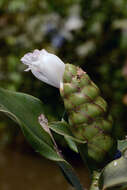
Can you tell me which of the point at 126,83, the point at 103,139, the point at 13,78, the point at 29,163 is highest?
the point at 103,139

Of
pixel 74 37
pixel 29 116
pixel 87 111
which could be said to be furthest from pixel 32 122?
pixel 74 37

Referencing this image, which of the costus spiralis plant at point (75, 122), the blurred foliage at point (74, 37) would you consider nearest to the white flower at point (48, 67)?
the costus spiralis plant at point (75, 122)

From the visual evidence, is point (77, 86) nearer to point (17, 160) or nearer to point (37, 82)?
point (37, 82)

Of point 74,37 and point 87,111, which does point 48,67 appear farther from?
point 74,37

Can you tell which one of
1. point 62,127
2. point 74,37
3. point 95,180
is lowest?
point 74,37

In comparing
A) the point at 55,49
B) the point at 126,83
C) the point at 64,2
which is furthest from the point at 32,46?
the point at 126,83

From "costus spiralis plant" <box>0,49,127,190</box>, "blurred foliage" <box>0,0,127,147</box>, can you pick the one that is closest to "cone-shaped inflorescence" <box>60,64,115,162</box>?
"costus spiralis plant" <box>0,49,127,190</box>
